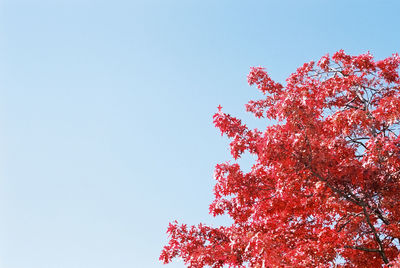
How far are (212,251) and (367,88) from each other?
7.99 meters

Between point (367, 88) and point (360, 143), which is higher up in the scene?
point (367, 88)

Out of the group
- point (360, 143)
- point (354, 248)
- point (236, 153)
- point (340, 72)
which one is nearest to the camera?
point (354, 248)

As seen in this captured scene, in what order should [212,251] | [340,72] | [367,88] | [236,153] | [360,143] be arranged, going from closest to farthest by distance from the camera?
[236,153]
[212,251]
[360,143]
[367,88]
[340,72]

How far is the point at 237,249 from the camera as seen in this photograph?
10.1 metres

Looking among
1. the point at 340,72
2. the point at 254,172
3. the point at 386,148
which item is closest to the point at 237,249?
the point at 254,172

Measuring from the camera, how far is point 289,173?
857 centimetres

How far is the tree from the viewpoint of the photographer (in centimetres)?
830

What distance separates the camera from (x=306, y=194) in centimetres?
978

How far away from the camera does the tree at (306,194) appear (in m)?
8.30

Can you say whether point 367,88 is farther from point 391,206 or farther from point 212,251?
point 212,251

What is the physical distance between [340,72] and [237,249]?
27.0 feet

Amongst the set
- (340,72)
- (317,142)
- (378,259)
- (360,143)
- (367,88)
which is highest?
(340,72)

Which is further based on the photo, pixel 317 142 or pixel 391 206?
pixel 391 206

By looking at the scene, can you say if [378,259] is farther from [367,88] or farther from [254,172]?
[367,88]
